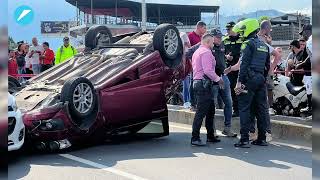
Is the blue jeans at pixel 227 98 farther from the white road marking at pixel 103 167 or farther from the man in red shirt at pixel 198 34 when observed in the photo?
the white road marking at pixel 103 167

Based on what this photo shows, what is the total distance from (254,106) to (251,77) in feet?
1.71

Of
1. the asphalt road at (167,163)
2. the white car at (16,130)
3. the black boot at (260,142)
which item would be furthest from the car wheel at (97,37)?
the black boot at (260,142)

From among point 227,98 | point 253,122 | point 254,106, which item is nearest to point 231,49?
point 227,98

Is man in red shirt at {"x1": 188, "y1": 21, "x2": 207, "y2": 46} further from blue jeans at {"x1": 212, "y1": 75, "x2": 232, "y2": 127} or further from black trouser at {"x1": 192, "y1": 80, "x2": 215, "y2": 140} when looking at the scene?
black trouser at {"x1": 192, "y1": 80, "x2": 215, "y2": 140}

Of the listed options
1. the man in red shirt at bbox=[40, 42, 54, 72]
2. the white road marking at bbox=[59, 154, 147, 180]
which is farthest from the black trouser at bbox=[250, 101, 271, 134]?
the man in red shirt at bbox=[40, 42, 54, 72]

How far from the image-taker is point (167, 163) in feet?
20.1

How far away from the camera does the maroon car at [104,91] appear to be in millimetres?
6480

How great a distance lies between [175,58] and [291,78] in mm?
2966

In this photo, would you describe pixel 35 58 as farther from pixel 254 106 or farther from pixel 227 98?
pixel 254 106

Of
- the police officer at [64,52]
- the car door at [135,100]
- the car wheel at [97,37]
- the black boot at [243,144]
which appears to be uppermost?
the car wheel at [97,37]

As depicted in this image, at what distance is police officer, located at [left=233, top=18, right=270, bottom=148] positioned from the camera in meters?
7.04

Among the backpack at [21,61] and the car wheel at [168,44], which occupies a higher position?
the car wheel at [168,44]

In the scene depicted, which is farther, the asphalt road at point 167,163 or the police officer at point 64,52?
the police officer at point 64,52

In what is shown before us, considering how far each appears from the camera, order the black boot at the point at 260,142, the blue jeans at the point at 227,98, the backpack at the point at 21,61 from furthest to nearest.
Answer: the backpack at the point at 21,61, the blue jeans at the point at 227,98, the black boot at the point at 260,142
